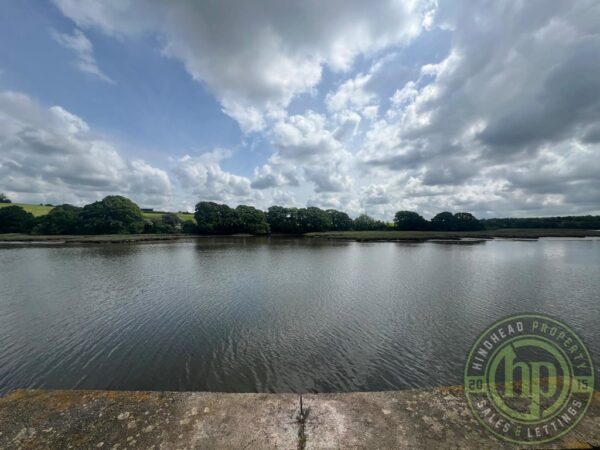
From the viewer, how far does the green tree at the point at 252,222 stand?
98.3 m

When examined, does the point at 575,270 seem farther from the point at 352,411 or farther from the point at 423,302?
the point at 352,411

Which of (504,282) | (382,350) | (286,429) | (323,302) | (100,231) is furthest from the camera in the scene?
(100,231)

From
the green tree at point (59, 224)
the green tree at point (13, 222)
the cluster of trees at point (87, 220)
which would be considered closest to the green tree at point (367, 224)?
the cluster of trees at point (87, 220)

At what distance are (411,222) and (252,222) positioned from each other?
272ft

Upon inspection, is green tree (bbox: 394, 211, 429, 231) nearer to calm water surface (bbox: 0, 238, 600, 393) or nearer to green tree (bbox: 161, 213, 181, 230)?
green tree (bbox: 161, 213, 181, 230)

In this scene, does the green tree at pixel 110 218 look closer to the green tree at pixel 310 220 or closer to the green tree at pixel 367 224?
the green tree at pixel 310 220

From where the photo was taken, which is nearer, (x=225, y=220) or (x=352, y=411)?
(x=352, y=411)

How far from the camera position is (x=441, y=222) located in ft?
421

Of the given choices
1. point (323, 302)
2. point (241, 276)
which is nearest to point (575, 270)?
point (323, 302)

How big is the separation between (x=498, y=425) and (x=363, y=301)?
12.3 meters

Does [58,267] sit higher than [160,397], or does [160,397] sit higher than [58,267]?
[160,397]

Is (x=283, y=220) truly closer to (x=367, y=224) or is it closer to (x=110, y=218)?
(x=367, y=224)

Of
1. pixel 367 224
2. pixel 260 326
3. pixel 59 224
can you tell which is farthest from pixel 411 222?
pixel 59 224

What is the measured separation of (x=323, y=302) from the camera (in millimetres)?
14781
